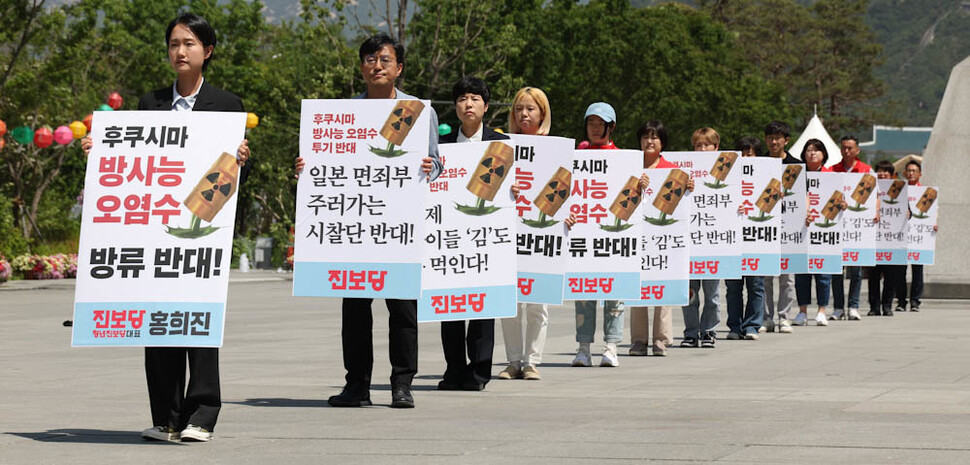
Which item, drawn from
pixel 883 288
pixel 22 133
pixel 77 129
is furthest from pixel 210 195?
pixel 22 133

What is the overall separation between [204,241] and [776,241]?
10.5 meters

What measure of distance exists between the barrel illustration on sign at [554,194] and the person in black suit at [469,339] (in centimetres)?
89

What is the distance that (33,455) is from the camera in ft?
25.5

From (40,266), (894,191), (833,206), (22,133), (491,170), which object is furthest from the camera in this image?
(40,266)

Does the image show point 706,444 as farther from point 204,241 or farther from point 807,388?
point 807,388

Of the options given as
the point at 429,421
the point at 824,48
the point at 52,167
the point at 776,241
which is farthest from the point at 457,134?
the point at 824,48

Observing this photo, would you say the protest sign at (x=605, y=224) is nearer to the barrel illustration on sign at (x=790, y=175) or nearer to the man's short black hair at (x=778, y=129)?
the man's short black hair at (x=778, y=129)

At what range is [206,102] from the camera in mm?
8773

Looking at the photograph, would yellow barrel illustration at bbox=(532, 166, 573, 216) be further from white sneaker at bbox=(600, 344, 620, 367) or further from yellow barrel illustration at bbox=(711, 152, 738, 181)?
yellow barrel illustration at bbox=(711, 152, 738, 181)

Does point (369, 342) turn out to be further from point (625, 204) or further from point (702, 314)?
point (702, 314)

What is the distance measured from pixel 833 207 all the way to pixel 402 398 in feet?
37.8

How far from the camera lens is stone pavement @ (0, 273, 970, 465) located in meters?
7.92

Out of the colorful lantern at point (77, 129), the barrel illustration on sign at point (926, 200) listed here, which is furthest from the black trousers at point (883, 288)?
the colorful lantern at point (77, 129)

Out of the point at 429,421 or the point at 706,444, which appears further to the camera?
the point at 429,421
